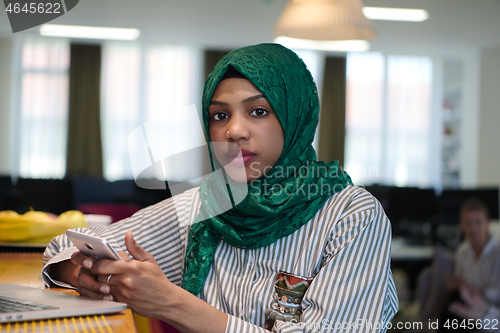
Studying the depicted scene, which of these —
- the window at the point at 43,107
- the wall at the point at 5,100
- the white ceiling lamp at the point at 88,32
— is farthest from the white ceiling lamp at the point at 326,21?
the wall at the point at 5,100

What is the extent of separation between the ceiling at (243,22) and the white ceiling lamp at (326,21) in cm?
278

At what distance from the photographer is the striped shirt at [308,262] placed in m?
0.85

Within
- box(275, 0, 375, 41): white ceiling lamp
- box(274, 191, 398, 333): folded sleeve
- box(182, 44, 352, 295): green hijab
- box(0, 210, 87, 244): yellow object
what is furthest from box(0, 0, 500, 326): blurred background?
box(274, 191, 398, 333): folded sleeve

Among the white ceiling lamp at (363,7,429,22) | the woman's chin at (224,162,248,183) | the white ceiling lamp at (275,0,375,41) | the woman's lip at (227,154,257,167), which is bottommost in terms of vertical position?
the woman's chin at (224,162,248,183)

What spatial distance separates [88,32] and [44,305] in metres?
6.22

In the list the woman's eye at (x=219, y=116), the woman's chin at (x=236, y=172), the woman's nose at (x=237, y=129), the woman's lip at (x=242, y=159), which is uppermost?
the woman's eye at (x=219, y=116)

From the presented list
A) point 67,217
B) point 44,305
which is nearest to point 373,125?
point 67,217

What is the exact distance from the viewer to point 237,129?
38.6 inches

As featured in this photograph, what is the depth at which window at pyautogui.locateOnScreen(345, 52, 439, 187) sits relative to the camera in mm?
7414

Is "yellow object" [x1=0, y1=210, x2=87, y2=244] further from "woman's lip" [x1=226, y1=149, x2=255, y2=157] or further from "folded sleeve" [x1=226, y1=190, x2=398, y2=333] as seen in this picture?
"folded sleeve" [x1=226, y1=190, x2=398, y2=333]

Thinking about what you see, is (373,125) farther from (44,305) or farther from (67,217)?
(44,305)

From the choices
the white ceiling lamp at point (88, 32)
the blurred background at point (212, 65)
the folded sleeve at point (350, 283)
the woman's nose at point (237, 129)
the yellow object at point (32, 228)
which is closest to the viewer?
the folded sleeve at point (350, 283)

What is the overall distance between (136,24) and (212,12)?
1129 millimetres

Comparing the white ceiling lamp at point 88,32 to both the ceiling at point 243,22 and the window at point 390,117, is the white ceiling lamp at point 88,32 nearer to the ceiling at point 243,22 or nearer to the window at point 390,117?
the ceiling at point 243,22
